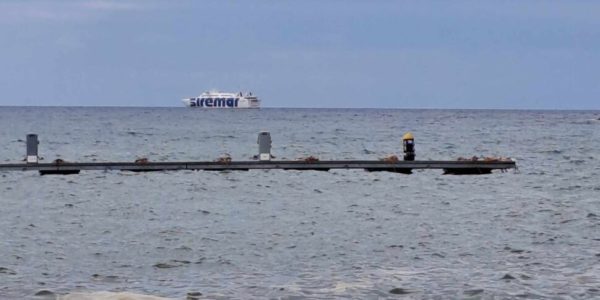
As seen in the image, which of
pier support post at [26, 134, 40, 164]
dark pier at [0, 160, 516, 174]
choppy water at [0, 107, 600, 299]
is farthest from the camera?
pier support post at [26, 134, 40, 164]

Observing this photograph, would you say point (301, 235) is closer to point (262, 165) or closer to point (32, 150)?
point (262, 165)

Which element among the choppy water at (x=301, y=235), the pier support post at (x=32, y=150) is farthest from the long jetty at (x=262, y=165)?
the choppy water at (x=301, y=235)

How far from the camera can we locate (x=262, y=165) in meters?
38.7

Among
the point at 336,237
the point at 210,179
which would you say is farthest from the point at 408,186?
the point at 336,237

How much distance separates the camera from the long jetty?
125 ft

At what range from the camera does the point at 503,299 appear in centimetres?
1608

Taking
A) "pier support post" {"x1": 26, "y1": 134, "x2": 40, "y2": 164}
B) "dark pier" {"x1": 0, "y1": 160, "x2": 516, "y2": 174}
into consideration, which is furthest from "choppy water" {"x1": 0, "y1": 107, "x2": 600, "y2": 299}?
"pier support post" {"x1": 26, "y1": 134, "x2": 40, "y2": 164}

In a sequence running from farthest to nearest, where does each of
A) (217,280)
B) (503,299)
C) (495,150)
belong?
1. (495,150)
2. (217,280)
3. (503,299)

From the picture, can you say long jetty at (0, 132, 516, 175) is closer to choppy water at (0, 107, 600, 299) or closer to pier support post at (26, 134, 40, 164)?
pier support post at (26, 134, 40, 164)

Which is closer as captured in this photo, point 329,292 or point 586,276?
point 329,292

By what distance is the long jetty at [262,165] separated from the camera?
38.2 m

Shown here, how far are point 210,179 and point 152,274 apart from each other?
24.0 meters

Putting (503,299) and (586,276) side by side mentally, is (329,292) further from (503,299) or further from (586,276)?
(586,276)

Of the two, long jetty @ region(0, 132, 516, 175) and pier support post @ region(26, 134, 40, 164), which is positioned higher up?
pier support post @ region(26, 134, 40, 164)
